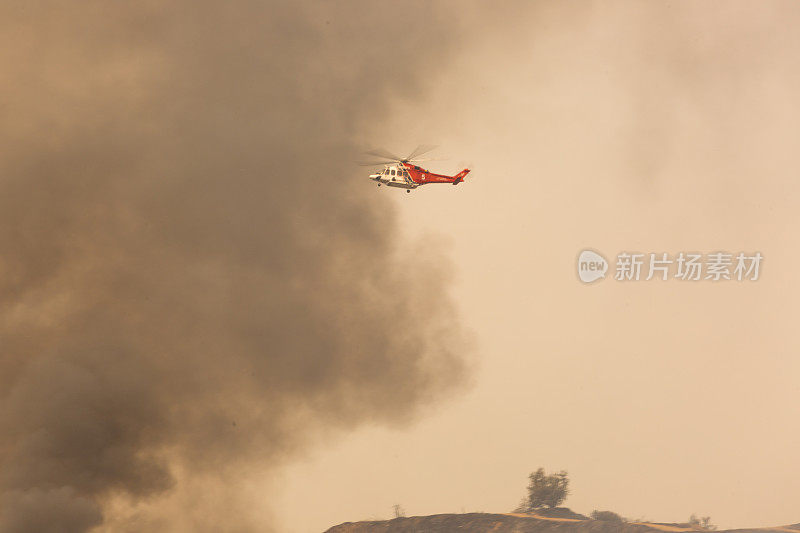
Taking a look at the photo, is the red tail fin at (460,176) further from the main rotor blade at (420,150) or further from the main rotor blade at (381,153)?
the main rotor blade at (381,153)

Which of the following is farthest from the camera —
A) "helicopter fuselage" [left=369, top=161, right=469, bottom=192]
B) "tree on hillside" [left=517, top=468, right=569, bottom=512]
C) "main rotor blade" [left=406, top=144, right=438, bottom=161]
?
"tree on hillside" [left=517, top=468, right=569, bottom=512]

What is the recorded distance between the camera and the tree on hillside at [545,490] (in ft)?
142

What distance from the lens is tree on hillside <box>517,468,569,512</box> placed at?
4322 centimetres

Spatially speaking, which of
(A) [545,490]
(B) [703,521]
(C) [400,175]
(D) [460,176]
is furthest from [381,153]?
(B) [703,521]

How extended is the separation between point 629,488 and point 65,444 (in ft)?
82.1

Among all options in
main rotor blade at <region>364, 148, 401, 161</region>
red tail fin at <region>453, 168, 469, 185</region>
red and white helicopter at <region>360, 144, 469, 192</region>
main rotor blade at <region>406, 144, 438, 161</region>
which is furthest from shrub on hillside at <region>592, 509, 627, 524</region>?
main rotor blade at <region>364, 148, 401, 161</region>

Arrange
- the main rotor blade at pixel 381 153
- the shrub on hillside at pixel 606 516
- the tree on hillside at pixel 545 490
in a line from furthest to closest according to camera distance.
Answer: the shrub on hillside at pixel 606 516 → the tree on hillside at pixel 545 490 → the main rotor blade at pixel 381 153

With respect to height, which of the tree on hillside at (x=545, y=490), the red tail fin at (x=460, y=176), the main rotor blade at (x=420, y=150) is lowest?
the tree on hillside at (x=545, y=490)

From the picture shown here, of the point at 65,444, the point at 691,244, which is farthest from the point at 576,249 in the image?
the point at 65,444

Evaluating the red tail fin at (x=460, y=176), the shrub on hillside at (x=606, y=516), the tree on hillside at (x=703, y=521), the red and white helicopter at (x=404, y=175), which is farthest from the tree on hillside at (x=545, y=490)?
the red and white helicopter at (x=404, y=175)

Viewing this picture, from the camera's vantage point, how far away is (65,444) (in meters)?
40.1

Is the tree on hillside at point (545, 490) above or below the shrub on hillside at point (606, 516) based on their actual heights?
above

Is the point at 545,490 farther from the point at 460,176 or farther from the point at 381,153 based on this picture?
the point at 381,153

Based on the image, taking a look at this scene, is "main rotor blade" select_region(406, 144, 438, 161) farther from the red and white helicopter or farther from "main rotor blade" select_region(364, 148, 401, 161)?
the red and white helicopter
